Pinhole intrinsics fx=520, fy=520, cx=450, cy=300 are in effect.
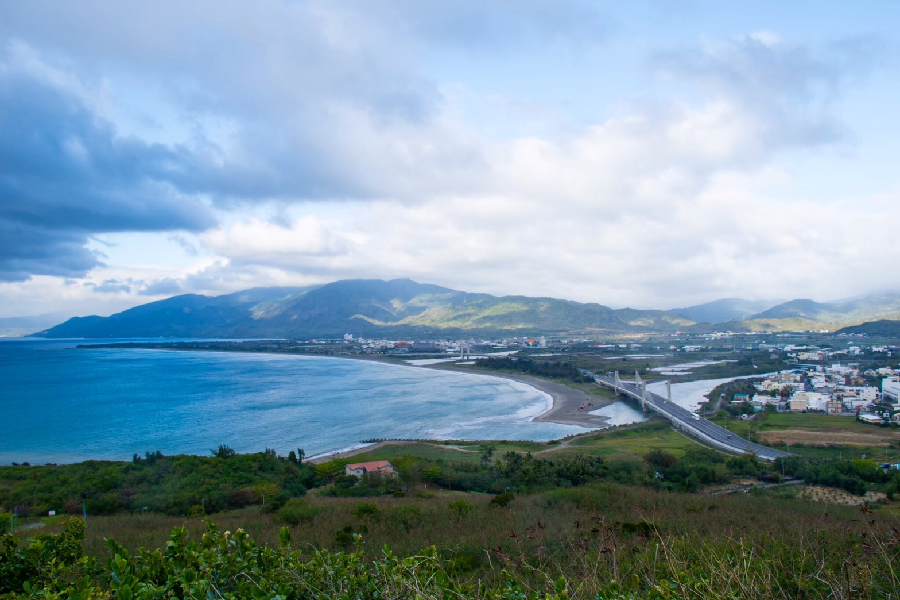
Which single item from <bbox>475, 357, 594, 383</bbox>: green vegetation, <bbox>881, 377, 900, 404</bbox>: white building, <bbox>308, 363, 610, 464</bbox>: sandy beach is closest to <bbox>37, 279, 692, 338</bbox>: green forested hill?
<bbox>475, 357, 594, 383</bbox>: green vegetation

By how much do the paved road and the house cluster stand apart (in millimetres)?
4360

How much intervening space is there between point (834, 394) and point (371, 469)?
29.2m

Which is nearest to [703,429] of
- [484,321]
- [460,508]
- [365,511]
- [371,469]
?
[371,469]

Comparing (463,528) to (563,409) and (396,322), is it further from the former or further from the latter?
(396,322)

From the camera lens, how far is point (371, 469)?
1828 cm

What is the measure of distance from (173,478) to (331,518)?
28.4 feet

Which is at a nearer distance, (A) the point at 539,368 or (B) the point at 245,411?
(B) the point at 245,411

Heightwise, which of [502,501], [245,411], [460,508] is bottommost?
[245,411]

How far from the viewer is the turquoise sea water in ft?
91.1

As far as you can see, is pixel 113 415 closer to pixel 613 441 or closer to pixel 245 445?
pixel 245 445

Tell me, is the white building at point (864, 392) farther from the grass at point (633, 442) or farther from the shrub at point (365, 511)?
the shrub at point (365, 511)

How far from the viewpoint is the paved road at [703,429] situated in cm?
2133

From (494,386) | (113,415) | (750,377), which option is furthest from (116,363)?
(750,377)

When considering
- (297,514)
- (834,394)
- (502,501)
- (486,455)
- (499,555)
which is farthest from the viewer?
(834,394)
